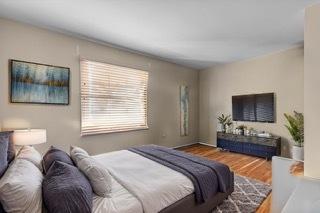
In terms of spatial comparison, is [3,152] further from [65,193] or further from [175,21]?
[175,21]

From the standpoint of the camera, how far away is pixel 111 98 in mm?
3893

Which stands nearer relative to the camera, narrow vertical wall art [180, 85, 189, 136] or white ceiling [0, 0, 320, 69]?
white ceiling [0, 0, 320, 69]

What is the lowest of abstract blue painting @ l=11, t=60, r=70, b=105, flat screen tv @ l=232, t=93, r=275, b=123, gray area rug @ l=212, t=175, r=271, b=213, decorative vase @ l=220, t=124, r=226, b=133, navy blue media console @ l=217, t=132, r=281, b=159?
gray area rug @ l=212, t=175, r=271, b=213

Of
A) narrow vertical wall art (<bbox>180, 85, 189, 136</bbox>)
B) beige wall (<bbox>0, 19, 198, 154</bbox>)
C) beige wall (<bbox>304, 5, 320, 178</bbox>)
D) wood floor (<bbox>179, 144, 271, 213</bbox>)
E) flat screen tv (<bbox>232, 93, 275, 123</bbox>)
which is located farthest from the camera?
narrow vertical wall art (<bbox>180, 85, 189, 136</bbox>)

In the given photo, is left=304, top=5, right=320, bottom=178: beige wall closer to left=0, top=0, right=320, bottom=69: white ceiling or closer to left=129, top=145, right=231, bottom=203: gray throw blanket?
left=129, top=145, right=231, bottom=203: gray throw blanket

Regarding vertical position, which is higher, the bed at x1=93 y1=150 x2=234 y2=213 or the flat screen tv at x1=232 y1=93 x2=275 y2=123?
the flat screen tv at x1=232 y1=93 x2=275 y2=123

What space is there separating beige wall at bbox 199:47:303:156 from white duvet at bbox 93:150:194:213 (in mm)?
3415

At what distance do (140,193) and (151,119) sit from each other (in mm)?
3104

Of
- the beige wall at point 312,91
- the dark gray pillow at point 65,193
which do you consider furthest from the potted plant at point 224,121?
the dark gray pillow at point 65,193

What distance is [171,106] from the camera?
16.9 ft

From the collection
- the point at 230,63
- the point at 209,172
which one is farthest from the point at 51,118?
the point at 230,63

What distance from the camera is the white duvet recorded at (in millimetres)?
1438

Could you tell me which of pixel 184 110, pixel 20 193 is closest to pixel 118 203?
pixel 20 193

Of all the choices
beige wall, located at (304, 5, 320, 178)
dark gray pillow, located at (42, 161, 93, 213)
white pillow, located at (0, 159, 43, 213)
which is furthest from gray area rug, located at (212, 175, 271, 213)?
white pillow, located at (0, 159, 43, 213)
